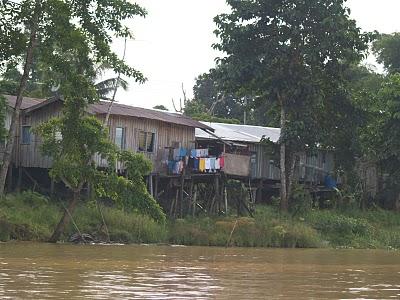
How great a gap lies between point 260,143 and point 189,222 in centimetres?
751

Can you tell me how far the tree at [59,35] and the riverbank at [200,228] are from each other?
207 centimetres

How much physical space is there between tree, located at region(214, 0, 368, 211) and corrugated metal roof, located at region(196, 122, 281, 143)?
2037 millimetres

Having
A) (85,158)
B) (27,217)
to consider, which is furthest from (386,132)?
(27,217)

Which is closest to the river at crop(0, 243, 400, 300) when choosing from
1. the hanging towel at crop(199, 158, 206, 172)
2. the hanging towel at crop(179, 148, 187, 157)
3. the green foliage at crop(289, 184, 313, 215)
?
the hanging towel at crop(199, 158, 206, 172)

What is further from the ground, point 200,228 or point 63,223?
point 63,223

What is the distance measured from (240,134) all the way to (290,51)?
15.9ft

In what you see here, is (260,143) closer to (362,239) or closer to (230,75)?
(230,75)

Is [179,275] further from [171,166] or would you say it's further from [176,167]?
[171,166]

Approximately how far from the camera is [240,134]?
33.2m

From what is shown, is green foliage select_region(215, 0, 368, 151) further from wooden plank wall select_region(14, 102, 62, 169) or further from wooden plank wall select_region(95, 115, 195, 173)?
wooden plank wall select_region(14, 102, 62, 169)

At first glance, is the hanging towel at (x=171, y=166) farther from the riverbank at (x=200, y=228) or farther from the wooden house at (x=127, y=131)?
the riverbank at (x=200, y=228)

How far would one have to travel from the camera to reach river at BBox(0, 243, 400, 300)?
10000 mm

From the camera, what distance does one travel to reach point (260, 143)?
3216 cm

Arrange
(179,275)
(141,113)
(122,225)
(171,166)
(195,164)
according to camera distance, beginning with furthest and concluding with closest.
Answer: (141,113) → (171,166) → (195,164) → (122,225) → (179,275)
